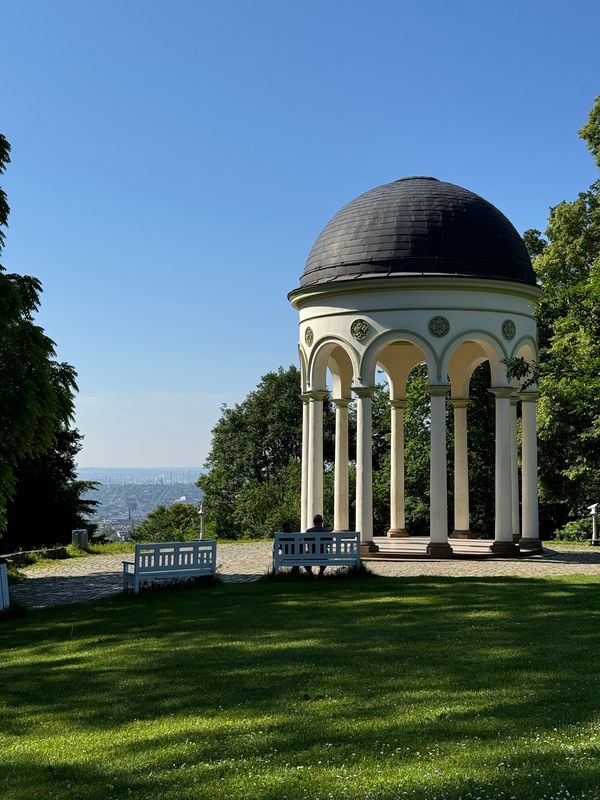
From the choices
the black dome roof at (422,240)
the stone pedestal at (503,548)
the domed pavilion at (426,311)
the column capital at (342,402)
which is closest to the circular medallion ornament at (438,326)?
the domed pavilion at (426,311)

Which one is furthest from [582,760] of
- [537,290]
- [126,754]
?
[537,290]

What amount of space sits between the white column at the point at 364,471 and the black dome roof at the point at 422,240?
10.5 ft

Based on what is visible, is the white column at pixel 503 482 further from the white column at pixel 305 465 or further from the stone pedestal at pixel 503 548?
the white column at pixel 305 465

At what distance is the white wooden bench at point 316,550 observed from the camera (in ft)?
64.4

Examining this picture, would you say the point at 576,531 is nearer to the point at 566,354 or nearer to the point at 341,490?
the point at 566,354

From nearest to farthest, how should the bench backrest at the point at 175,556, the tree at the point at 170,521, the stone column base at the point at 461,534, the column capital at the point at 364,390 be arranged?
the bench backrest at the point at 175,556, the column capital at the point at 364,390, the stone column base at the point at 461,534, the tree at the point at 170,521

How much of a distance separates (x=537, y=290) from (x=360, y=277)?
195 inches

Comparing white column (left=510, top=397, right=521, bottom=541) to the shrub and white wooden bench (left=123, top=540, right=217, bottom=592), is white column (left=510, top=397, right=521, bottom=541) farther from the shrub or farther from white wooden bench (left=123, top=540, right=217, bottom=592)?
white wooden bench (left=123, top=540, right=217, bottom=592)

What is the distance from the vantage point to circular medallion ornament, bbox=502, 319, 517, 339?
24312 mm

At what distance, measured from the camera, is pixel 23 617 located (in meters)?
15.9

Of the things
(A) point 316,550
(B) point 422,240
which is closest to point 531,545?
(A) point 316,550

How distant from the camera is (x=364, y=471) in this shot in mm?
23922

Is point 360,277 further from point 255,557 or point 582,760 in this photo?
point 582,760

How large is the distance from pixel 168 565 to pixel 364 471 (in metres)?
7.05
